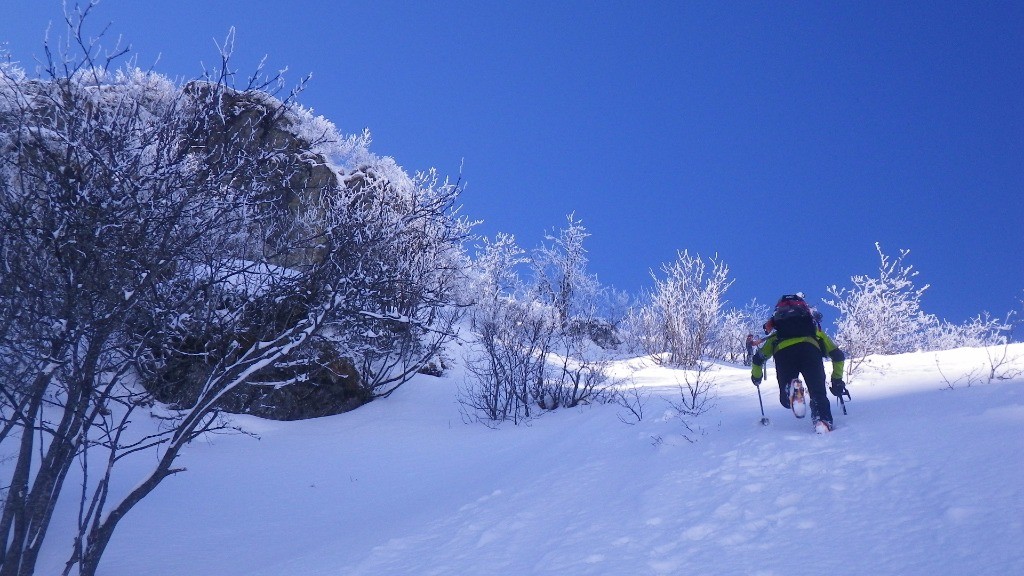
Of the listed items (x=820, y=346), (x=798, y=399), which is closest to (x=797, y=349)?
(x=820, y=346)

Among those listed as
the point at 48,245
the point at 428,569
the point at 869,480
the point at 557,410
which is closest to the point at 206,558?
the point at 428,569

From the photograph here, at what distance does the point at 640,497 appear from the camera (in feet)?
16.2

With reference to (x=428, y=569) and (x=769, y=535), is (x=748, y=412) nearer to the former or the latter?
(x=769, y=535)

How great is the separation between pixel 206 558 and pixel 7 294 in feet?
10.4

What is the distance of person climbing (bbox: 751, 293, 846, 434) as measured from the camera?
5.75 meters

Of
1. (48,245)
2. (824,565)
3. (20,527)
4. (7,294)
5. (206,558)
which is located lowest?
(206,558)

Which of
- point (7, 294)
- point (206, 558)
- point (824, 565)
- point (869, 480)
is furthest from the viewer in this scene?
point (206, 558)

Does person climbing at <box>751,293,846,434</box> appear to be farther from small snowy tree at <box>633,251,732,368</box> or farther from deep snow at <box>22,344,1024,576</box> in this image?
small snowy tree at <box>633,251,732,368</box>

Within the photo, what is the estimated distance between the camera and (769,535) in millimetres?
3602

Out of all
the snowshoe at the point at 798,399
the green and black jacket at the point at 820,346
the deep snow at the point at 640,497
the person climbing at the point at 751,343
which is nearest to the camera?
the deep snow at the point at 640,497

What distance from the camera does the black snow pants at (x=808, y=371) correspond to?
5.42 metres

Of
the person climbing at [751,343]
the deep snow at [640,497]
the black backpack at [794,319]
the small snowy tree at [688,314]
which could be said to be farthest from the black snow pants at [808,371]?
the small snowy tree at [688,314]

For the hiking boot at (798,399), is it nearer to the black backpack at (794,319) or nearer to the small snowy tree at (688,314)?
the black backpack at (794,319)

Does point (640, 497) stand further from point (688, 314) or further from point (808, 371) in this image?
point (688, 314)
